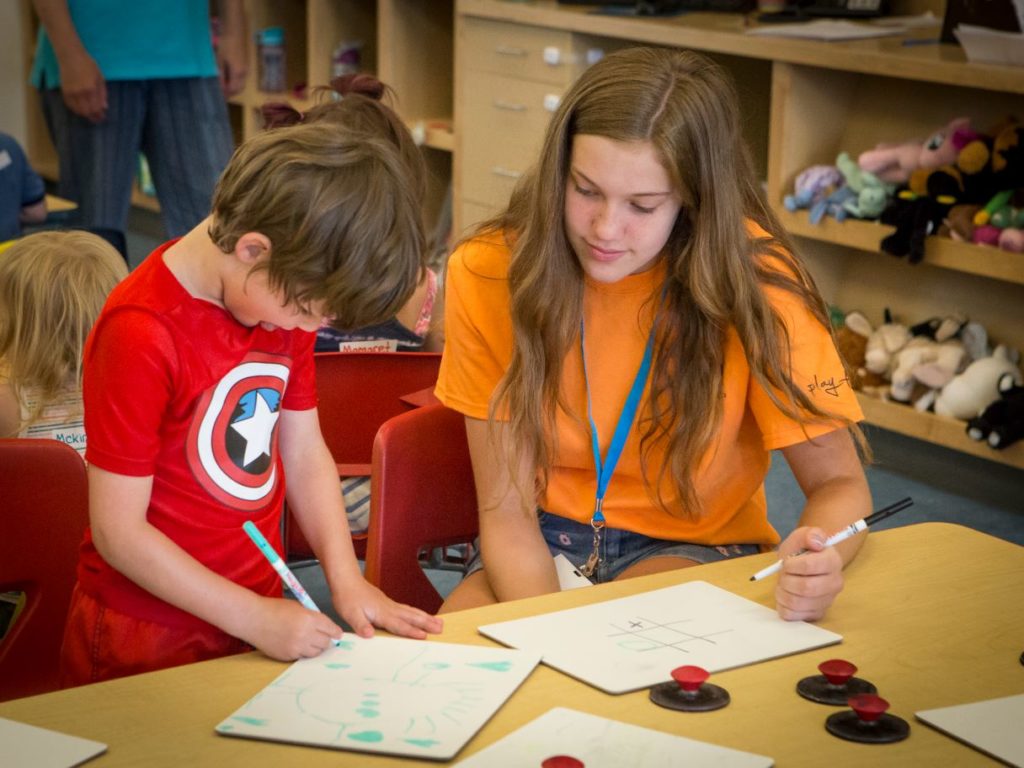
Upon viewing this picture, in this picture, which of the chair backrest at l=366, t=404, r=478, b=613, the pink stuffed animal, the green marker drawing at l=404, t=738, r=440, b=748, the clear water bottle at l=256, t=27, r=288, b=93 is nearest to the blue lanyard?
the chair backrest at l=366, t=404, r=478, b=613

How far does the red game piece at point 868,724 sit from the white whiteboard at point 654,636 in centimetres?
13

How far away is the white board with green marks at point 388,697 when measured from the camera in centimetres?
109

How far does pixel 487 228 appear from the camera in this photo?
178 centimetres

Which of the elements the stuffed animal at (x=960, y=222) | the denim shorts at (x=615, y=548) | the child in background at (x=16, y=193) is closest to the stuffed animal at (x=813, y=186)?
the stuffed animal at (x=960, y=222)

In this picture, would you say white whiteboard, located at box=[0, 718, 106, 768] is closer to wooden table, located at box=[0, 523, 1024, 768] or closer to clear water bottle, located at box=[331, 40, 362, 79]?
wooden table, located at box=[0, 523, 1024, 768]

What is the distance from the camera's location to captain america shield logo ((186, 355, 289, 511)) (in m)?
1.43

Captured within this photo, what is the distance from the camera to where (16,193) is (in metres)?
3.36

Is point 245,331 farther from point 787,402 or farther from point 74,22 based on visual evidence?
point 74,22

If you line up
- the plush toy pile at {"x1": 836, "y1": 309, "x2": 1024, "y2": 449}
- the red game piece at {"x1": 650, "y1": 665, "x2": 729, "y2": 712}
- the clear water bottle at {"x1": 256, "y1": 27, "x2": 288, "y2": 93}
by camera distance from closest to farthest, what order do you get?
the red game piece at {"x1": 650, "y1": 665, "x2": 729, "y2": 712}, the plush toy pile at {"x1": 836, "y1": 309, "x2": 1024, "y2": 449}, the clear water bottle at {"x1": 256, "y1": 27, "x2": 288, "y2": 93}

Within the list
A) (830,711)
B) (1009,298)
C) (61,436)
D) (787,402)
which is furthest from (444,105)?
(830,711)

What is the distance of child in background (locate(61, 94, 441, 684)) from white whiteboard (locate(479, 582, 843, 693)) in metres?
0.12

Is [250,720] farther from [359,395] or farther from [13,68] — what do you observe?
[13,68]

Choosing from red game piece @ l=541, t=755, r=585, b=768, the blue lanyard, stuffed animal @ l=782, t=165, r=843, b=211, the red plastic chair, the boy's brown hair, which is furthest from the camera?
stuffed animal @ l=782, t=165, r=843, b=211

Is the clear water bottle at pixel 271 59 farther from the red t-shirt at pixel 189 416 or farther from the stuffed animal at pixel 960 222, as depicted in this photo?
the red t-shirt at pixel 189 416
